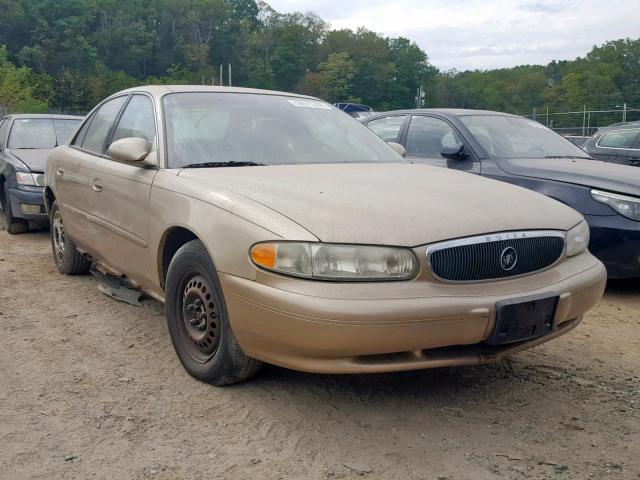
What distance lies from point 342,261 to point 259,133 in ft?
5.14

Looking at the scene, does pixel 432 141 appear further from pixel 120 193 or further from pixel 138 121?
pixel 120 193

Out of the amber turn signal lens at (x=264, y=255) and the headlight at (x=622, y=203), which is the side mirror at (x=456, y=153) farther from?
the amber turn signal lens at (x=264, y=255)

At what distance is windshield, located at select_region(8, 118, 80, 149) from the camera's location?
8.44m

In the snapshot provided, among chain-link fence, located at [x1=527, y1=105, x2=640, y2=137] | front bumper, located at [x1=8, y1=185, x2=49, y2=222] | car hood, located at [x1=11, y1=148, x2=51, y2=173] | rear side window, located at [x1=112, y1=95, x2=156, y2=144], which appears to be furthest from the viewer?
chain-link fence, located at [x1=527, y1=105, x2=640, y2=137]

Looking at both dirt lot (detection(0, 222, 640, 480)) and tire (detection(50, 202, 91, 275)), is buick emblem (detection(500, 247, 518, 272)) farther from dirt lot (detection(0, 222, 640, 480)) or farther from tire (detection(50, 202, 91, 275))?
tire (detection(50, 202, 91, 275))

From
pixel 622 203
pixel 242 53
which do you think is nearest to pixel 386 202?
pixel 622 203

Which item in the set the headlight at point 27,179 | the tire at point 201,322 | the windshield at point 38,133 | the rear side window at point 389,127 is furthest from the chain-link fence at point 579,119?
the tire at point 201,322

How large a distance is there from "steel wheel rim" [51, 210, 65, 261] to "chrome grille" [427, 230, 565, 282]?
3.88 meters

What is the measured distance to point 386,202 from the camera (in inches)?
115

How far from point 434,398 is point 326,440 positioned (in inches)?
26.7

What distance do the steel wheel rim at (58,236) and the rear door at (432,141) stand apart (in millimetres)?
3394

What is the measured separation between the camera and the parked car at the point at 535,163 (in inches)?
196

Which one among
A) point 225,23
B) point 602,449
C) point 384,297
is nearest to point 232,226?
point 384,297

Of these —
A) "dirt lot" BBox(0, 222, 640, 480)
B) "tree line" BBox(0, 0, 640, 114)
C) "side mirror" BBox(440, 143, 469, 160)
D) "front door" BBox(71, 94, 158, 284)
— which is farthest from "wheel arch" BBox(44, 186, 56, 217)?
"tree line" BBox(0, 0, 640, 114)
